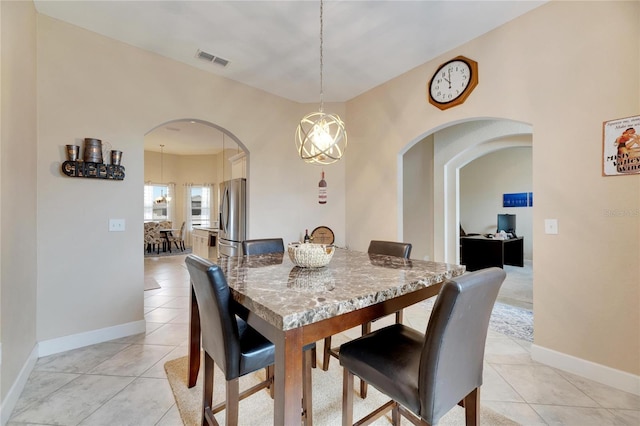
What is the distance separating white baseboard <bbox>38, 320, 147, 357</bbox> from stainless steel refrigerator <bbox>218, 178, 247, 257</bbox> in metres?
1.45

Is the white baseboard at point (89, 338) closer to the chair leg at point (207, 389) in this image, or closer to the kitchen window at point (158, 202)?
the chair leg at point (207, 389)

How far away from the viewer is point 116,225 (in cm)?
275

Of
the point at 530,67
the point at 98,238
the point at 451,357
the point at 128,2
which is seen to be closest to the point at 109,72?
the point at 128,2

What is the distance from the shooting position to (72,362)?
7.50ft

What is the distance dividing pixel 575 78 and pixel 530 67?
1.18 ft

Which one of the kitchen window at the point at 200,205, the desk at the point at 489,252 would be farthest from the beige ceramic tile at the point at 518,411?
the kitchen window at the point at 200,205

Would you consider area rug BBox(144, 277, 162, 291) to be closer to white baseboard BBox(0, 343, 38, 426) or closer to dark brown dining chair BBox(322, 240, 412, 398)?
white baseboard BBox(0, 343, 38, 426)

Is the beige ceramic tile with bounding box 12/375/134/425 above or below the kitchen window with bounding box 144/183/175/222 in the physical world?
below

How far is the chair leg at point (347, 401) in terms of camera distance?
136 cm

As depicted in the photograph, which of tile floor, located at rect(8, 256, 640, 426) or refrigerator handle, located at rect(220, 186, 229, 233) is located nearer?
tile floor, located at rect(8, 256, 640, 426)

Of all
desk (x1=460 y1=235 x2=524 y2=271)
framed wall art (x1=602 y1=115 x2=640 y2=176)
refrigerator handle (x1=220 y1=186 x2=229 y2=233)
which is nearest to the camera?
framed wall art (x1=602 y1=115 x2=640 y2=176)

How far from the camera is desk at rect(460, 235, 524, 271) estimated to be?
5.50 m

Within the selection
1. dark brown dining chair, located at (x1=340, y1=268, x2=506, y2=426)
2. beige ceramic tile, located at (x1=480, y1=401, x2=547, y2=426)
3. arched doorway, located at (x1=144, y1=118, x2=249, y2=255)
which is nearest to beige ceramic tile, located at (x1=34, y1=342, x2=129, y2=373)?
dark brown dining chair, located at (x1=340, y1=268, x2=506, y2=426)

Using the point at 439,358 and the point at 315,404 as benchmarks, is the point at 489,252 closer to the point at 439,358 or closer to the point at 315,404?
the point at 315,404
